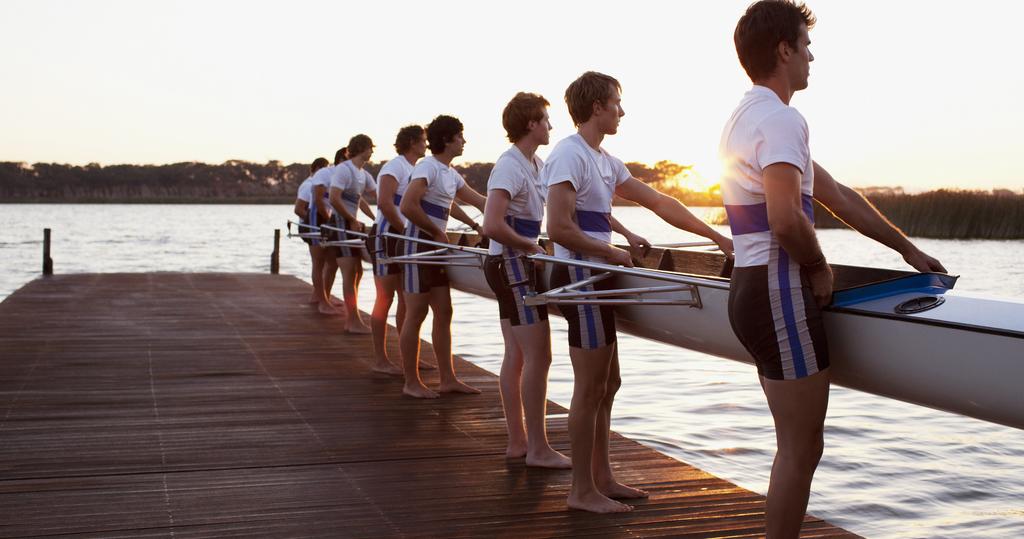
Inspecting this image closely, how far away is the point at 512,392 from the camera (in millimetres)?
4664

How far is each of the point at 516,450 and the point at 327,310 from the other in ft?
21.7

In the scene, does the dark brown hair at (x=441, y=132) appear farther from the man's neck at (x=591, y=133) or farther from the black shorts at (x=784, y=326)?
the black shorts at (x=784, y=326)

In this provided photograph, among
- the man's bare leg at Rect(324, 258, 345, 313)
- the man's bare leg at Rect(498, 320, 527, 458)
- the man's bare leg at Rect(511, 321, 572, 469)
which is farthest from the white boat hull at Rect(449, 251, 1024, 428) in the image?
the man's bare leg at Rect(324, 258, 345, 313)

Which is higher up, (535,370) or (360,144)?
(360,144)

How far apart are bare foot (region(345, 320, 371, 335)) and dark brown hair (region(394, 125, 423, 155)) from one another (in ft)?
10.8

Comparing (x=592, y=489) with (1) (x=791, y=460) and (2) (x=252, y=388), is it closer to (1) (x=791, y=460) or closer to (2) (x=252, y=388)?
(1) (x=791, y=460)

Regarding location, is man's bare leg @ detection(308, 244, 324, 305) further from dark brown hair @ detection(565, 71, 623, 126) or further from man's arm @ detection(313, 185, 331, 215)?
dark brown hair @ detection(565, 71, 623, 126)

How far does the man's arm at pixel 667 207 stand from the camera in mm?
3881

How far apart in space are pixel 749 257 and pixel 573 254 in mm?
1170

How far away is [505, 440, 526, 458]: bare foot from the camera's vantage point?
4.79m

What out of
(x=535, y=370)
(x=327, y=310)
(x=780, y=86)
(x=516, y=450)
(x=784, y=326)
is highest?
(x=780, y=86)

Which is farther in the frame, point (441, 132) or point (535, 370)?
point (441, 132)

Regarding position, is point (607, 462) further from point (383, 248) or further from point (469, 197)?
point (383, 248)

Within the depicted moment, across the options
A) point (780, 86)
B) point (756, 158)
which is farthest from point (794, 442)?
point (780, 86)
